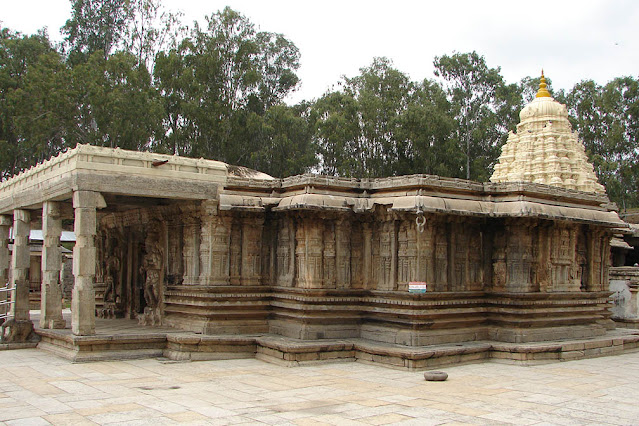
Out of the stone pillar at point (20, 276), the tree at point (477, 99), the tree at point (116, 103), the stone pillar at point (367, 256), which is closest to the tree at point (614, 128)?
the tree at point (477, 99)

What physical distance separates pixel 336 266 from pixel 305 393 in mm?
4792

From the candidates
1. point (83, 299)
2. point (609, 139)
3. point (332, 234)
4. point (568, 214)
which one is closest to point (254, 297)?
point (332, 234)

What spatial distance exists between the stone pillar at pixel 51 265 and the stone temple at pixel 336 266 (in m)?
0.03

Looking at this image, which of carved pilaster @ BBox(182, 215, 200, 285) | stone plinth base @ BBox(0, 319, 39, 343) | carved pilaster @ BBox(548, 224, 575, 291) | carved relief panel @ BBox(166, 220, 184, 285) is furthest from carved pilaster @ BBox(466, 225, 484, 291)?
stone plinth base @ BBox(0, 319, 39, 343)

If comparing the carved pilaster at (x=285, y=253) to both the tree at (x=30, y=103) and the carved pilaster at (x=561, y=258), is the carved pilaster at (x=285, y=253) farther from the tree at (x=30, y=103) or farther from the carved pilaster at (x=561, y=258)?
the tree at (x=30, y=103)

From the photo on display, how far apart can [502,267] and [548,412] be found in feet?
20.2

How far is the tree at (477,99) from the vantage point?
144 feet

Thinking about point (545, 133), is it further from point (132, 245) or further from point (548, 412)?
point (548, 412)

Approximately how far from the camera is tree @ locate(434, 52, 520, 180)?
4403cm

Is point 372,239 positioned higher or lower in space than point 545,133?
lower

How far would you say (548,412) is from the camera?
352 inches

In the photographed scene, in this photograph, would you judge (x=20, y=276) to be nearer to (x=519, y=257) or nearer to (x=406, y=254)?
(x=406, y=254)

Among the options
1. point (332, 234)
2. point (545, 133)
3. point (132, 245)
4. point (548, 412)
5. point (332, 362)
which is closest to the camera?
point (548, 412)

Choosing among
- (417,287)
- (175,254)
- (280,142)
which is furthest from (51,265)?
(280,142)
